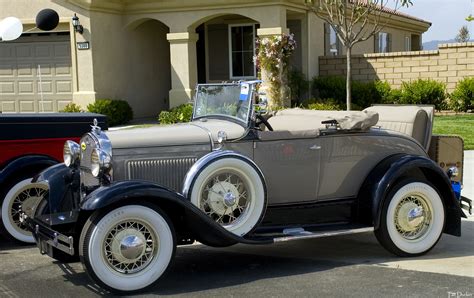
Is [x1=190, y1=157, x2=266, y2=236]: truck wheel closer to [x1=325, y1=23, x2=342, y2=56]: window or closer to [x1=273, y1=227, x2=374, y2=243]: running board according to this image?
[x1=273, y1=227, x2=374, y2=243]: running board

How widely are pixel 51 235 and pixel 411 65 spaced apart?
15.6 meters

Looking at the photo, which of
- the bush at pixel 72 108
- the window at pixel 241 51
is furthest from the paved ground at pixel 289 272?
the window at pixel 241 51

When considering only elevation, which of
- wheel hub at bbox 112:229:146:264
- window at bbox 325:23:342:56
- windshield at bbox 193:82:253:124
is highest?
window at bbox 325:23:342:56

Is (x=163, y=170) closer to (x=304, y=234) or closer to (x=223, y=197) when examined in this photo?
(x=223, y=197)

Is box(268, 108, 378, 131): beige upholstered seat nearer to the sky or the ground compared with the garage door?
nearer to the ground

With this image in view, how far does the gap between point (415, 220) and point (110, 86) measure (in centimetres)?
1399

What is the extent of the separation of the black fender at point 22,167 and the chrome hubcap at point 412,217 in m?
3.64

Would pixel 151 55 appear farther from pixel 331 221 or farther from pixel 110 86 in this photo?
pixel 331 221

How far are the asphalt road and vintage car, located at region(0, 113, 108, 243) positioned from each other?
334 millimetres

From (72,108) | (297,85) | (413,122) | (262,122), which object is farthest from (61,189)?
(297,85)

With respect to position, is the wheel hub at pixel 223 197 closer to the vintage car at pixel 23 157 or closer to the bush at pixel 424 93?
the vintage car at pixel 23 157

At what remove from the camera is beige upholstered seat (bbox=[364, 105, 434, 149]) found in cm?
649

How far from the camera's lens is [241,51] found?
2028 cm

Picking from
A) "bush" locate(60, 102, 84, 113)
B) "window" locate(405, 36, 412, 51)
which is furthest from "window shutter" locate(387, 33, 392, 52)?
"bush" locate(60, 102, 84, 113)
